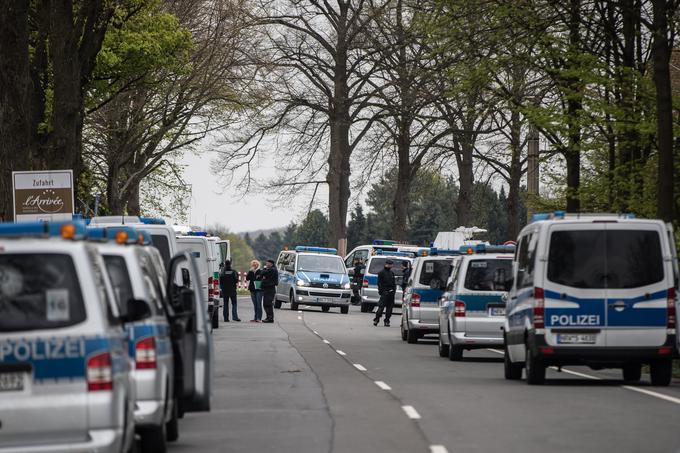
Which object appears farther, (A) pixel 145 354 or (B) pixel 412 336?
(B) pixel 412 336

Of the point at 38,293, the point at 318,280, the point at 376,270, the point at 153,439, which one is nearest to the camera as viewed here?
the point at 38,293

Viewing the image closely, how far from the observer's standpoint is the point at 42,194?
27.3m

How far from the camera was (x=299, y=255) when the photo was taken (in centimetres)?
5316

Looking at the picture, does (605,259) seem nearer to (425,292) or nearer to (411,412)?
(411,412)

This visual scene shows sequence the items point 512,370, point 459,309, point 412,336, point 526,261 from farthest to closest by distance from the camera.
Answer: point 412,336, point 459,309, point 512,370, point 526,261

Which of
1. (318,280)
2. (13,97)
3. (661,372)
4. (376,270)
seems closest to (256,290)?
(318,280)

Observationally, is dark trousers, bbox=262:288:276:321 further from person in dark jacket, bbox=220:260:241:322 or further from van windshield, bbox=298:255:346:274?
van windshield, bbox=298:255:346:274

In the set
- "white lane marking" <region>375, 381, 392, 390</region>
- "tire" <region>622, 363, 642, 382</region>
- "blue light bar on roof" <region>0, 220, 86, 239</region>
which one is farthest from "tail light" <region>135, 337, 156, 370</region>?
Answer: "tire" <region>622, 363, 642, 382</region>

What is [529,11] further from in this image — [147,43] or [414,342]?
[147,43]

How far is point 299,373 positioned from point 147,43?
19580 mm

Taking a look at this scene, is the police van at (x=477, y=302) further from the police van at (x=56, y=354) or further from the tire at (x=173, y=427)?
the police van at (x=56, y=354)

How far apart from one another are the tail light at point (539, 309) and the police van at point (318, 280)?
108ft

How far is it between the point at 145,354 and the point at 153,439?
0.89m

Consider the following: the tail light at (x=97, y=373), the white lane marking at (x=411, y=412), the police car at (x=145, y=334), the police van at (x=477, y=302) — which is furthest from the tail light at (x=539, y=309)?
the tail light at (x=97, y=373)
